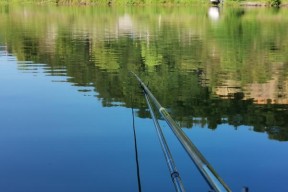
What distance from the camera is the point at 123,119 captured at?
1575cm

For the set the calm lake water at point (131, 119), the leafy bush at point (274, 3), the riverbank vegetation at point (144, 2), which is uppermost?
the riverbank vegetation at point (144, 2)

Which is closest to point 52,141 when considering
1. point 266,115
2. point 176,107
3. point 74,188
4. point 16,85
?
point 74,188

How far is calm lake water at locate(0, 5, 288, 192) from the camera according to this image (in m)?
10.8

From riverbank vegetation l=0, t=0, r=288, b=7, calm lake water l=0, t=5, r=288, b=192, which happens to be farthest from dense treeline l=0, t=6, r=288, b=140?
riverbank vegetation l=0, t=0, r=288, b=7

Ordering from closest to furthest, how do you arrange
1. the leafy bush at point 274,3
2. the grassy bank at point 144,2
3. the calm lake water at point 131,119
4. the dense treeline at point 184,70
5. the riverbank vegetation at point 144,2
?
1. the calm lake water at point 131,119
2. the dense treeline at point 184,70
3. the leafy bush at point 274,3
4. the grassy bank at point 144,2
5. the riverbank vegetation at point 144,2

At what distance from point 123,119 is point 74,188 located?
5786 millimetres

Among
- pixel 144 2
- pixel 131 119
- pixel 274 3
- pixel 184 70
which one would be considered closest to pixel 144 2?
pixel 144 2

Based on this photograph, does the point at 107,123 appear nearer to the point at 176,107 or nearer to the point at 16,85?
the point at 176,107

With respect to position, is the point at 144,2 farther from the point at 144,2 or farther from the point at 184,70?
the point at 184,70

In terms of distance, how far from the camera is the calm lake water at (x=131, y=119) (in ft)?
35.5

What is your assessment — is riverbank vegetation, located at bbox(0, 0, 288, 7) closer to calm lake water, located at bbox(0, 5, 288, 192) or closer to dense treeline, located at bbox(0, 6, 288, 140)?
dense treeline, located at bbox(0, 6, 288, 140)

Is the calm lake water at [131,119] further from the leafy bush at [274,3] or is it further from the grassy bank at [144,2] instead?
the grassy bank at [144,2]

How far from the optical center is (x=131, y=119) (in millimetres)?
15688

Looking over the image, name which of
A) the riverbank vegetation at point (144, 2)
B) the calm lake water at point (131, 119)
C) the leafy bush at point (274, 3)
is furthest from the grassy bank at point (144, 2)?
the calm lake water at point (131, 119)
